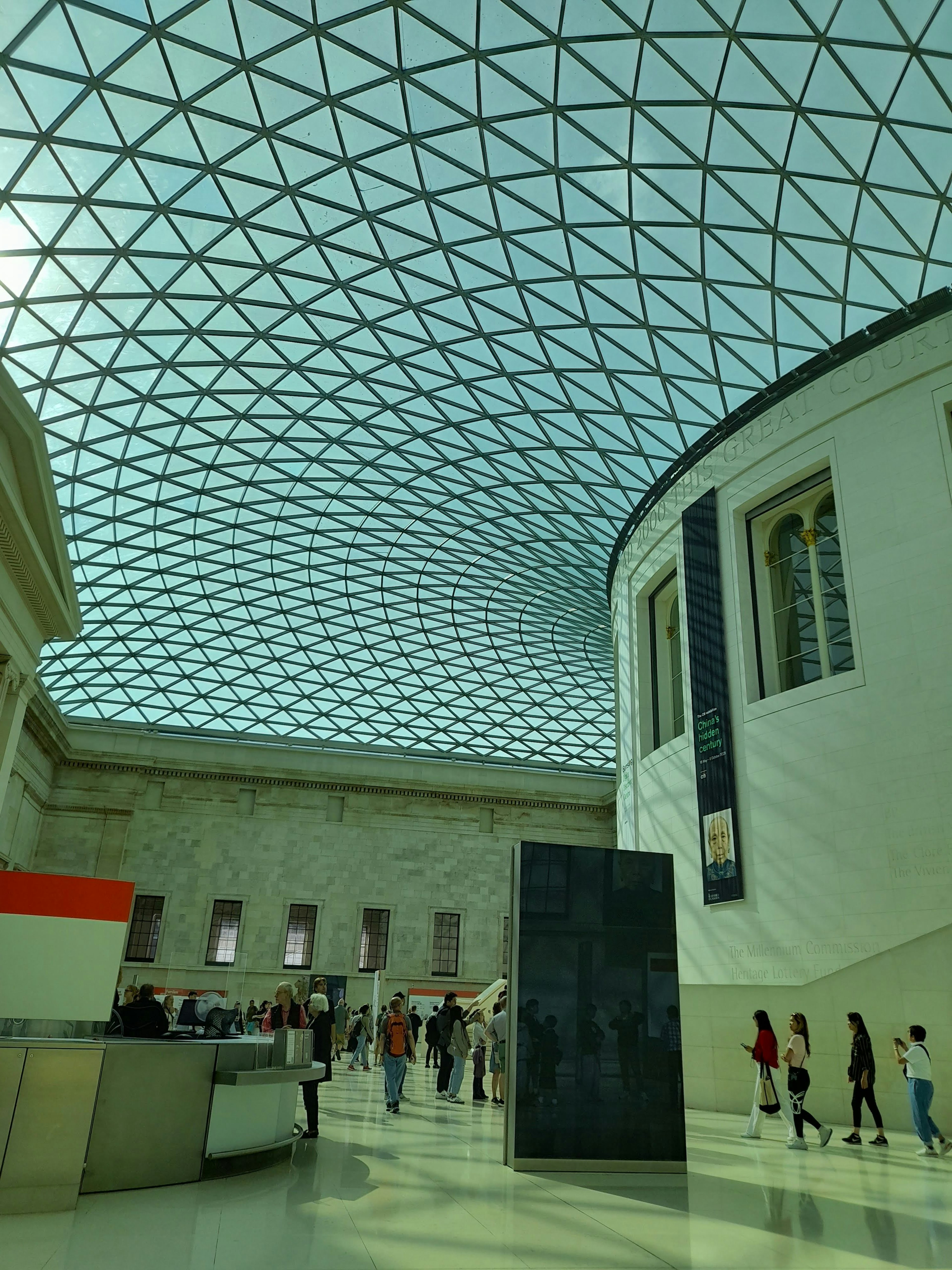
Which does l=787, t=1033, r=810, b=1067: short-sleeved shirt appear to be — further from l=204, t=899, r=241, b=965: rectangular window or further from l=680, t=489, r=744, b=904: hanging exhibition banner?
l=204, t=899, r=241, b=965: rectangular window

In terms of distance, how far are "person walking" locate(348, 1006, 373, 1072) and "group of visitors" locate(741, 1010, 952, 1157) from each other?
655 inches

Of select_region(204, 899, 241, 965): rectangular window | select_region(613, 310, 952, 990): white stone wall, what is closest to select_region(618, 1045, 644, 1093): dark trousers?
select_region(613, 310, 952, 990): white stone wall

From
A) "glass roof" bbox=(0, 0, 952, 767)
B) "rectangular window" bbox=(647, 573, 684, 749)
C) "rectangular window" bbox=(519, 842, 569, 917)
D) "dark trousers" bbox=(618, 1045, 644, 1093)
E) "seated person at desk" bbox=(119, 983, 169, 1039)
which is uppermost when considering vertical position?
"glass roof" bbox=(0, 0, 952, 767)

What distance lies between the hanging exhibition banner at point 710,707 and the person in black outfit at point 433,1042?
27.6 ft

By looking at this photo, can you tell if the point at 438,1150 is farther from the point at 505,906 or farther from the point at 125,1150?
the point at 505,906

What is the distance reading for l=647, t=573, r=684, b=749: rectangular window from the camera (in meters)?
29.3

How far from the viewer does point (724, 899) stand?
71.8ft

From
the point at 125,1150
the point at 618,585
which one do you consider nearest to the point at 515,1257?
the point at 125,1150

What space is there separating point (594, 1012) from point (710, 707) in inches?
551

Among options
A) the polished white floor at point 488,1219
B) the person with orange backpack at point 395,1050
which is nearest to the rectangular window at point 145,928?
the person with orange backpack at point 395,1050

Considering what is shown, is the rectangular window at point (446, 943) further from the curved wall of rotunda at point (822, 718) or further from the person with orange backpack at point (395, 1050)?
the person with orange backpack at point (395, 1050)

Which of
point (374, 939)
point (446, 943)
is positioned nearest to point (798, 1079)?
point (446, 943)

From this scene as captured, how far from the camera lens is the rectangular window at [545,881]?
11.6 meters

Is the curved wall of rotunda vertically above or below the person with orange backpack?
above
